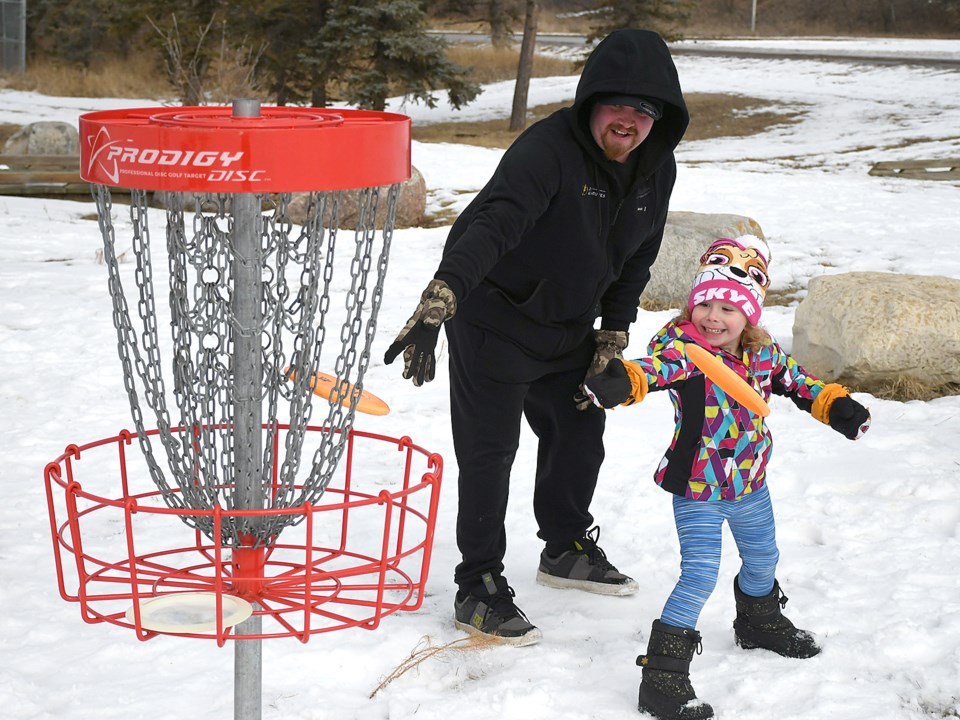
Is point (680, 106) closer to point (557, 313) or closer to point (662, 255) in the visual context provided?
point (557, 313)

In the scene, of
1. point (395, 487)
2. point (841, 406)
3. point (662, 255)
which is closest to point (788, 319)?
point (662, 255)

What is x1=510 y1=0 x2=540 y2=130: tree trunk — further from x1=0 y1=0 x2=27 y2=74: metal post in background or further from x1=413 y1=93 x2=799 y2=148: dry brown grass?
x1=0 y1=0 x2=27 y2=74: metal post in background

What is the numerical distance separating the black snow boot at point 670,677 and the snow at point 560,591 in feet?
0.29

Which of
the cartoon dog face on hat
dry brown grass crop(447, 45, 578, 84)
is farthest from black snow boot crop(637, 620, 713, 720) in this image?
dry brown grass crop(447, 45, 578, 84)

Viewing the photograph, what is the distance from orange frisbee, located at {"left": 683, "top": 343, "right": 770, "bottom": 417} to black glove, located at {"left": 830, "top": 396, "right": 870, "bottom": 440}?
68 centimetres

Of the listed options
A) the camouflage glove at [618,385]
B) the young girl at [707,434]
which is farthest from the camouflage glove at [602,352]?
the camouflage glove at [618,385]

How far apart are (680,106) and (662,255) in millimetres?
4272

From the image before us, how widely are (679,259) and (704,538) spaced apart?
4.36 meters

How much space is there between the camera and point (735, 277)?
2846mm

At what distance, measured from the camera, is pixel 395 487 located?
4242mm

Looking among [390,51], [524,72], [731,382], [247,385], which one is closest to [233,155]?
[247,385]

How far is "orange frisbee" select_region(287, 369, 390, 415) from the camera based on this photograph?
2039 millimetres

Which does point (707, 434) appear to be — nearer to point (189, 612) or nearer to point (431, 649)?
point (431, 649)

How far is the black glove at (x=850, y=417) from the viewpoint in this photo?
289 cm
